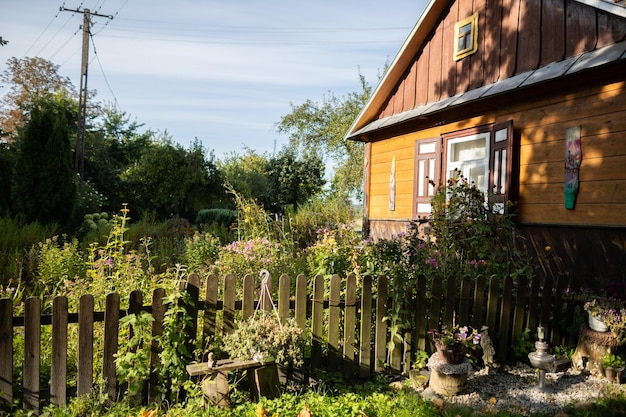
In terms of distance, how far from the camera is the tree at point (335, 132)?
26.9 meters

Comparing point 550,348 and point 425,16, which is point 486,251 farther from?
point 425,16

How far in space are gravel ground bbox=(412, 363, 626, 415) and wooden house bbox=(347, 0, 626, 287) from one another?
1.86 metres

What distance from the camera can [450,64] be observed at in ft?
28.3

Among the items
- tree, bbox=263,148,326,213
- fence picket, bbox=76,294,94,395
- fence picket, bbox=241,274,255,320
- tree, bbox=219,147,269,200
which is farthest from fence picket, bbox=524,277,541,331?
tree, bbox=263,148,326,213

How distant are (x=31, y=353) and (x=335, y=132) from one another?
25.0m

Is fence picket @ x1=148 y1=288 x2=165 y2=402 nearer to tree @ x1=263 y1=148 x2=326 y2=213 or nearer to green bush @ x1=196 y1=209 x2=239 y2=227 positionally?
green bush @ x1=196 y1=209 x2=239 y2=227

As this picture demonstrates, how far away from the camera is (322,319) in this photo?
421 centimetres

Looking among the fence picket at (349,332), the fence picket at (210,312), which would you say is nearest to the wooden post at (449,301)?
the fence picket at (349,332)

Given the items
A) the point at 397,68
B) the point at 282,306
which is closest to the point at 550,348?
the point at 282,306

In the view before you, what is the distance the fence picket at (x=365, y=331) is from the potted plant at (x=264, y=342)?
76 centimetres

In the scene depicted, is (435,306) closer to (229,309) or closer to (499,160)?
(229,309)

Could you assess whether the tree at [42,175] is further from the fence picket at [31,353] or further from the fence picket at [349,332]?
the fence picket at [349,332]

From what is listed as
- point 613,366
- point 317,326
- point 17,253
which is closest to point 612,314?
point 613,366

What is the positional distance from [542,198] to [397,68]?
179 inches
